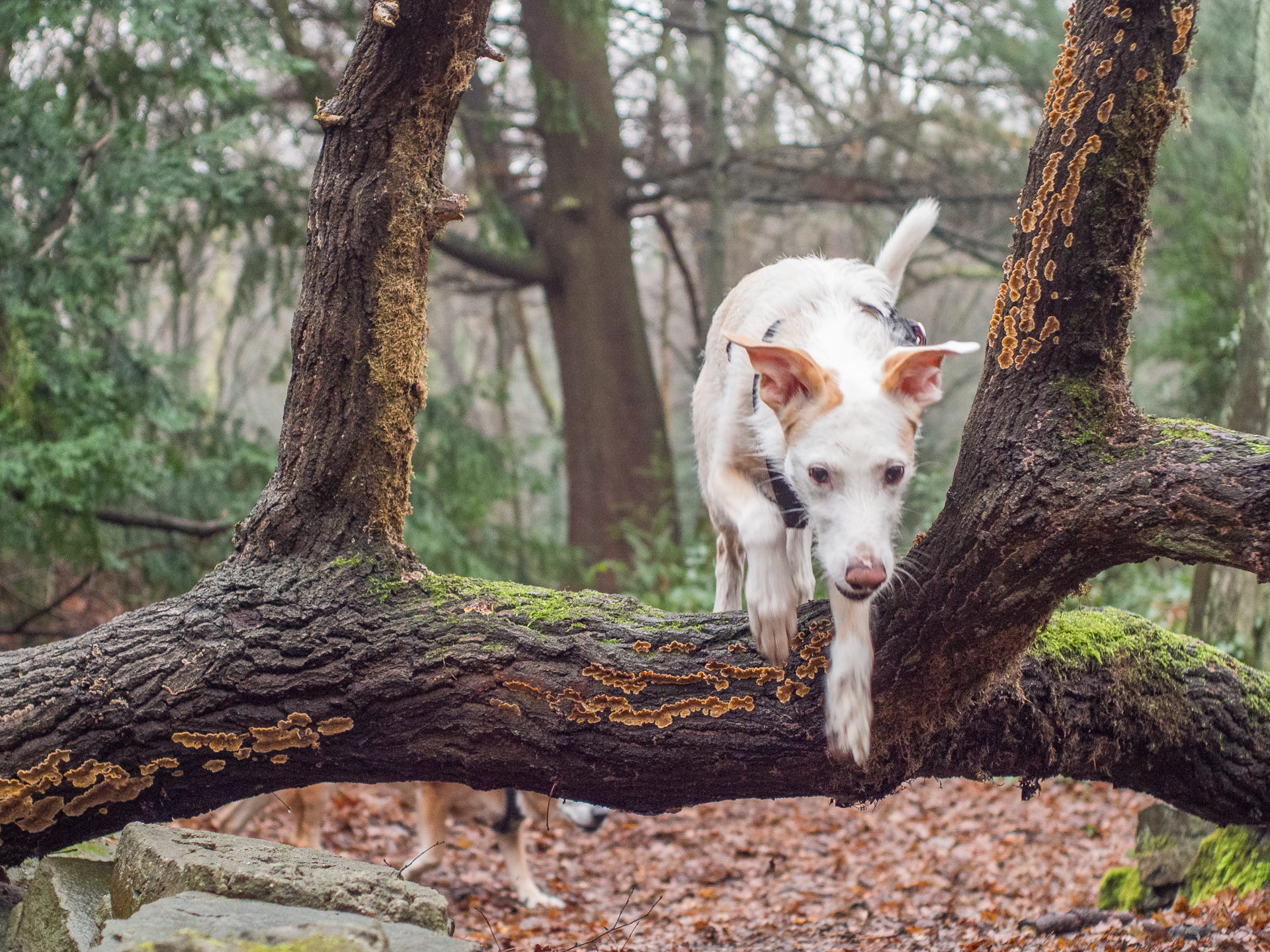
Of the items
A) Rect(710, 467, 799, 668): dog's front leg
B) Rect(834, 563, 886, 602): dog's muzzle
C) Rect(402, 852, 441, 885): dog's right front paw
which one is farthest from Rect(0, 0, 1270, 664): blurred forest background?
Rect(834, 563, 886, 602): dog's muzzle

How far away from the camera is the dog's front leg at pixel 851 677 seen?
2.97 m

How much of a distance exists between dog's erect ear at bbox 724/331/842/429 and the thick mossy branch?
2.26 feet

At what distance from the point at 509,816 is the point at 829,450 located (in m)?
5.14

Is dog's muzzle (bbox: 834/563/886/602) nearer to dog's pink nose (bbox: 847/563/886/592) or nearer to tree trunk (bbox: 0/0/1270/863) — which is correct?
dog's pink nose (bbox: 847/563/886/592)

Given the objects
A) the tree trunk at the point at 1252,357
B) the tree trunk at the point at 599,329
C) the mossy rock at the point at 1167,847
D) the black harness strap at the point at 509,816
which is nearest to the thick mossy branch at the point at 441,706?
the mossy rock at the point at 1167,847

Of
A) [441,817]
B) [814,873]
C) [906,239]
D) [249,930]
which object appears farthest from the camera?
[441,817]

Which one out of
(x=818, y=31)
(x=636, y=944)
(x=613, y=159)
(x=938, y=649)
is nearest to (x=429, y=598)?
(x=938, y=649)

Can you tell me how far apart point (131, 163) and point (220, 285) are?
11705 millimetres

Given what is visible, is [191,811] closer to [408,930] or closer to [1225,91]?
[408,930]

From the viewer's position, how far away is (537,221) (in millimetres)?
11172

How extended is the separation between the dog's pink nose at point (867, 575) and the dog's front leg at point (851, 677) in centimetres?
23

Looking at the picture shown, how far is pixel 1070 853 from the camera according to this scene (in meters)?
6.60

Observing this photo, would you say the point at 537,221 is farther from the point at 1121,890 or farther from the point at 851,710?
the point at 851,710

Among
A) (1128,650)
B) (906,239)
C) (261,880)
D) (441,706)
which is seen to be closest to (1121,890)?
(1128,650)
